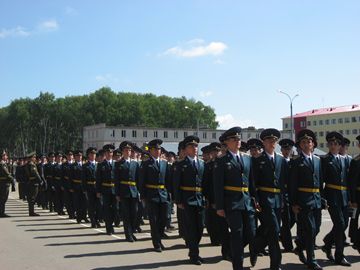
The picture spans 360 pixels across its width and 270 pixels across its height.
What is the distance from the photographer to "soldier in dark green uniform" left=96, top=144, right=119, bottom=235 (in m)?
12.5

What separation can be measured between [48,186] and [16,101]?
317 ft

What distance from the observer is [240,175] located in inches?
301

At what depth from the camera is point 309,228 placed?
8.01m

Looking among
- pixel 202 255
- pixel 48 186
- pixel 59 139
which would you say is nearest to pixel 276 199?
pixel 202 255

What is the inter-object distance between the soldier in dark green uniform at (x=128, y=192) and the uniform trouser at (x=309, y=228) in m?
4.34

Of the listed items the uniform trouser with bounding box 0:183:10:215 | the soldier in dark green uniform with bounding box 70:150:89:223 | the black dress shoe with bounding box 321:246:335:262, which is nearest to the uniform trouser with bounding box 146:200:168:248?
the black dress shoe with bounding box 321:246:335:262

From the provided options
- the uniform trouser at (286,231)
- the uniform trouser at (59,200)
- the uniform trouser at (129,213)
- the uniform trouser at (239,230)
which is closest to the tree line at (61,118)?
the uniform trouser at (59,200)

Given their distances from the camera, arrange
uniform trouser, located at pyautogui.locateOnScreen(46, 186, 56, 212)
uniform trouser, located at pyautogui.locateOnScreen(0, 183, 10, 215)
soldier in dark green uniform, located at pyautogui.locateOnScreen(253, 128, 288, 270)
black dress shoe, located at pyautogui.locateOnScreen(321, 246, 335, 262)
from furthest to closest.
Result: uniform trouser, located at pyautogui.locateOnScreen(46, 186, 56, 212), uniform trouser, located at pyautogui.locateOnScreen(0, 183, 10, 215), black dress shoe, located at pyautogui.locateOnScreen(321, 246, 335, 262), soldier in dark green uniform, located at pyautogui.locateOnScreen(253, 128, 288, 270)

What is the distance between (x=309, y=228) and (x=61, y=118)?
Result: 345 feet

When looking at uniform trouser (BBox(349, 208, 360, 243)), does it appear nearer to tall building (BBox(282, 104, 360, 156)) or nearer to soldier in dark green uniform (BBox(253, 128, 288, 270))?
soldier in dark green uniform (BBox(253, 128, 288, 270))

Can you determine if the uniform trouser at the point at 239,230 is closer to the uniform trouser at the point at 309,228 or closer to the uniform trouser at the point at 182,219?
the uniform trouser at the point at 309,228

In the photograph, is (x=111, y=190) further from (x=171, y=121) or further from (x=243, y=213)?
(x=171, y=121)

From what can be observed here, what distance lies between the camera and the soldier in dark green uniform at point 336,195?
838 cm

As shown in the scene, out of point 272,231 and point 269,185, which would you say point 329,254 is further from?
point 269,185
